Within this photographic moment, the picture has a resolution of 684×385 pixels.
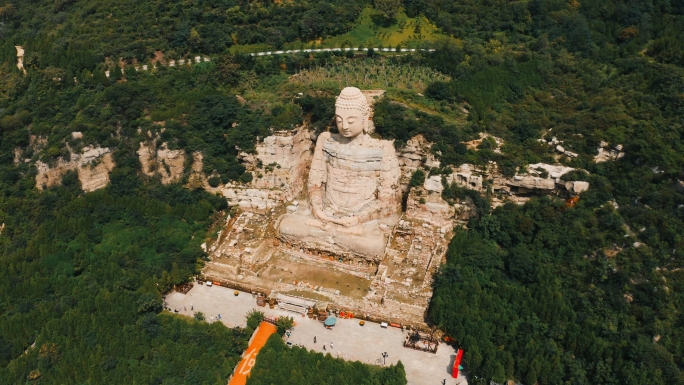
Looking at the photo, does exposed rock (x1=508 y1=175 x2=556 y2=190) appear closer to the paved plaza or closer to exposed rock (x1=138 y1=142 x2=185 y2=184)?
the paved plaza

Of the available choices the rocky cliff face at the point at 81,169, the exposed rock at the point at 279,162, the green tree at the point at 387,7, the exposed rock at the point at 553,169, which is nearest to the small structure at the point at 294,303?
the exposed rock at the point at 279,162

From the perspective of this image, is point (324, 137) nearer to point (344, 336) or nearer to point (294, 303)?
point (294, 303)

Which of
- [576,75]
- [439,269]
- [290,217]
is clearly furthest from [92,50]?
[576,75]

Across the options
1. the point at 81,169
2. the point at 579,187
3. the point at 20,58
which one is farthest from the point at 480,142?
the point at 20,58

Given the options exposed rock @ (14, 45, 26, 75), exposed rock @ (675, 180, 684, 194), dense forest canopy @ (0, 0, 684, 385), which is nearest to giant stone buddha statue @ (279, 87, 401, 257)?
dense forest canopy @ (0, 0, 684, 385)

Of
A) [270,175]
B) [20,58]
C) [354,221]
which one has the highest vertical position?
[20,58]
